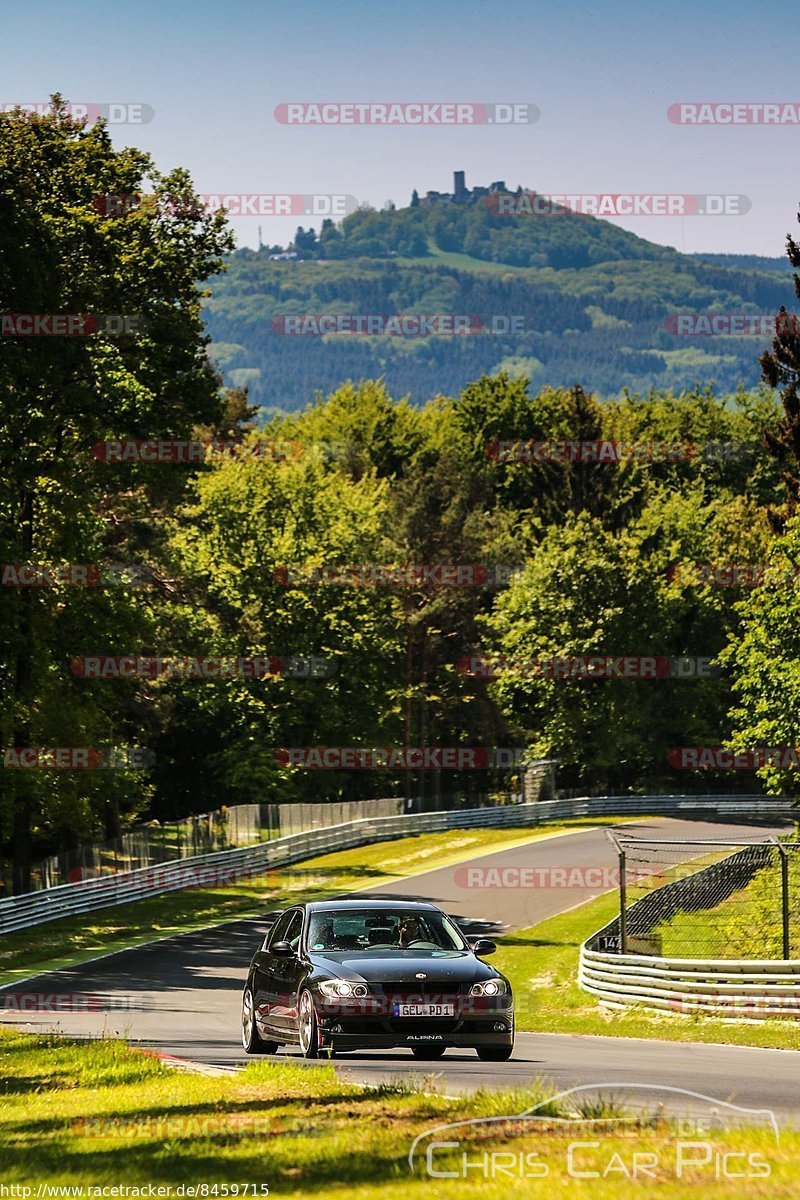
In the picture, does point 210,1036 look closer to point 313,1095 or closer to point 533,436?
point 313,1095

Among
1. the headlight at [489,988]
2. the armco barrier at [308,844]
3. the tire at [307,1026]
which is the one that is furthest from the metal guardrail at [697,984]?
the armco barrier at [308,844]

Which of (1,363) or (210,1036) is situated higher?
(1,363)

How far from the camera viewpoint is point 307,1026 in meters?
14.8

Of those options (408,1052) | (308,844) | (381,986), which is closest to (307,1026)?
(381,986)

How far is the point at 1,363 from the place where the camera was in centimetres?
3644

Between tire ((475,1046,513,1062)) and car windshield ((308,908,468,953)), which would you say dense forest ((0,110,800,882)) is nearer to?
car windshield ((308,908,468,953))

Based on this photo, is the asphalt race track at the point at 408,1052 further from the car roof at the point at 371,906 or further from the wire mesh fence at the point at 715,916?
the wire mesh fence at the point at 715,916

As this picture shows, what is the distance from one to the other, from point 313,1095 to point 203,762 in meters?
58.8

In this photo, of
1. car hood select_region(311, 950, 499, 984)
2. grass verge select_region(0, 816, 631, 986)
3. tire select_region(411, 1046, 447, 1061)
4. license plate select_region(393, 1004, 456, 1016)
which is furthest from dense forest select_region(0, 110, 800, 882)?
license plate select_region(393, 1004, 456, 1016)

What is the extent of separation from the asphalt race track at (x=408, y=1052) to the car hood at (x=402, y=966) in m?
0.80

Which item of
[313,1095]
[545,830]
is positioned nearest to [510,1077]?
[313,1095]

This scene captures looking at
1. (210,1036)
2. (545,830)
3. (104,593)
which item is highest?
(104,593)

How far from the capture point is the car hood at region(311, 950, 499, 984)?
46.9ft

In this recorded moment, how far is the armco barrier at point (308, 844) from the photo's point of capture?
3994cm
